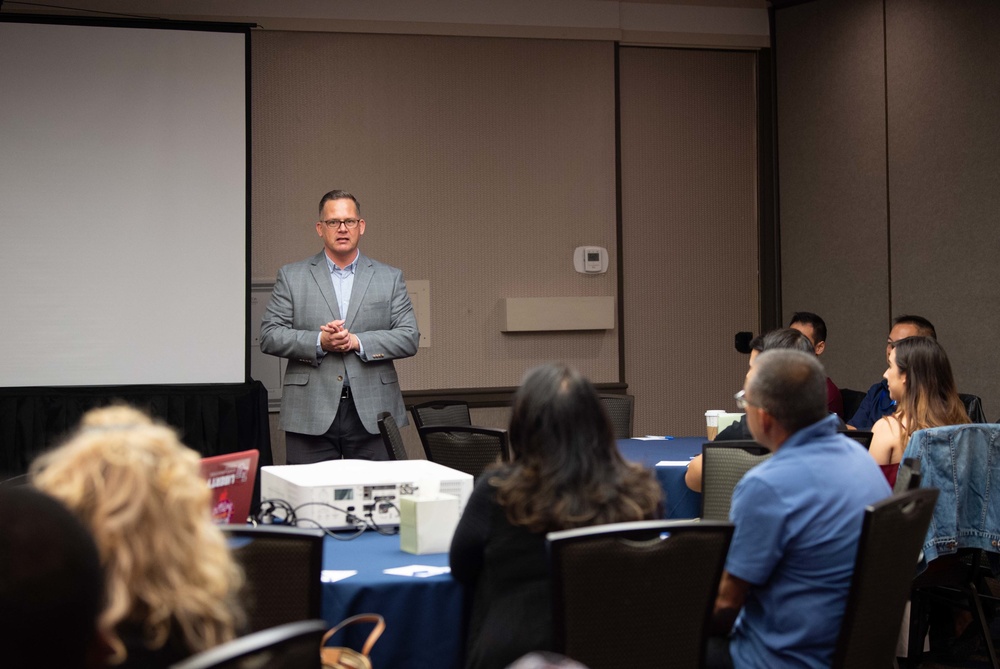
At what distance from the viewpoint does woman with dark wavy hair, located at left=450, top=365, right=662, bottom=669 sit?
2.17 m

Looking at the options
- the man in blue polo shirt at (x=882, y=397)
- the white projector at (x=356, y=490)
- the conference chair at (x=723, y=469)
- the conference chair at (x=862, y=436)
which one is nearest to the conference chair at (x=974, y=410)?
the man in blue polo shirt at (x=882, y=397)

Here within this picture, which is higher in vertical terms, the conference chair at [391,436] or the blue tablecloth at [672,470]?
the conference chair at [391,436]

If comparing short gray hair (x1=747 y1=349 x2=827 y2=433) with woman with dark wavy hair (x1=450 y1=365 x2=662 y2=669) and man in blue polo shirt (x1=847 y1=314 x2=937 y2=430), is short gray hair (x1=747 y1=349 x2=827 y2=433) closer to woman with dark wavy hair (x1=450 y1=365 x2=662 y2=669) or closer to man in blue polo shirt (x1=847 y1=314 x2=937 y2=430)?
woman with dark wavy hair (x1=450 y1=365 x2=662 y2=669)

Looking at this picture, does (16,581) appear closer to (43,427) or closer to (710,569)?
(710,569)

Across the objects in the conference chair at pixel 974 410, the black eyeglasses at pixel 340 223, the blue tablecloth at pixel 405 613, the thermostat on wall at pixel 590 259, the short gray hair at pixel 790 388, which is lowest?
the blue tablecloth at pixel 405 613

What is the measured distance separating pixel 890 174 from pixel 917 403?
338 cm

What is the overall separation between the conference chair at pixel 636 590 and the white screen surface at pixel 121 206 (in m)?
4.19

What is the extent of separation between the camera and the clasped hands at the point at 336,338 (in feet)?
14.6

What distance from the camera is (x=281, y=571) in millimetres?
2055

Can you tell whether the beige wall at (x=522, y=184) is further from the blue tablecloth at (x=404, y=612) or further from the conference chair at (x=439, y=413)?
the blue tablecloth at (x=404, y=612)

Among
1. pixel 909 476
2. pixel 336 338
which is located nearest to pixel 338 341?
pixel 336 338

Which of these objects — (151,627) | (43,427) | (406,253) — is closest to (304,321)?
(43,427)

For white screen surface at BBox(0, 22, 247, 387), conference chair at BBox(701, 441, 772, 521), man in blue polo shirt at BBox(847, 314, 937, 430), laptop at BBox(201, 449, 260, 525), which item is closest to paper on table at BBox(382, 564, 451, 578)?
laptop at BBox(201, 449, 260, 525)

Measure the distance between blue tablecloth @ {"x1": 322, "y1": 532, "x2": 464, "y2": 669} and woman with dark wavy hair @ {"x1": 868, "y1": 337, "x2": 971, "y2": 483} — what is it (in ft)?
6.40
